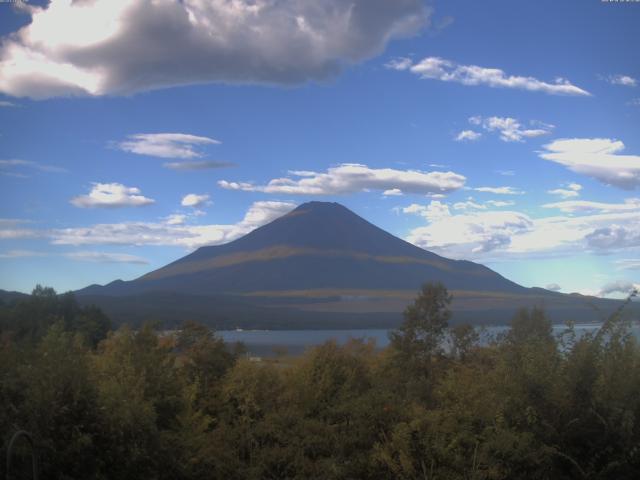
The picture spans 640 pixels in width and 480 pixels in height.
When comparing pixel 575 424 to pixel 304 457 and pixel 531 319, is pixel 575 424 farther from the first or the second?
pixel 531 319

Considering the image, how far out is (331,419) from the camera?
1057 centimetres

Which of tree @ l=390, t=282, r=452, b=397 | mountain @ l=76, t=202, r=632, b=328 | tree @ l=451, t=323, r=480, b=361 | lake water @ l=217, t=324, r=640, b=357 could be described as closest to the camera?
lake water @ l=217, t=324, r=640, b=357

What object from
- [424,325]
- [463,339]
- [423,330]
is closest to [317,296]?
[463,339]

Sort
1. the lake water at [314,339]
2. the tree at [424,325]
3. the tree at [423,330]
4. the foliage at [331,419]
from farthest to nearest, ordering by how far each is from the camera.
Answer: the tree at [424,325], the tree at [423,330], the lake water at [314,339], the foliage at [331,419]

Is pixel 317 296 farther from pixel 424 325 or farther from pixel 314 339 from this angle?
pixel 424 325

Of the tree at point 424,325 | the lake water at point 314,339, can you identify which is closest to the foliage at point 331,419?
the lake water at point 314,339

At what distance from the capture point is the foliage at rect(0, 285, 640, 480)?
7543 millimetres

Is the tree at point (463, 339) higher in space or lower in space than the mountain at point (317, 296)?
lower

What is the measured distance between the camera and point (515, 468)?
853 cm

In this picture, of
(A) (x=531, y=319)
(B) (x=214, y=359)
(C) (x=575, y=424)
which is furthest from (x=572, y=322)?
(A) (x=531, y=319)

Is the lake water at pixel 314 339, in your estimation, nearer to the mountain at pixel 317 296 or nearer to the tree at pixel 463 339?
the tree at pixel 463 339

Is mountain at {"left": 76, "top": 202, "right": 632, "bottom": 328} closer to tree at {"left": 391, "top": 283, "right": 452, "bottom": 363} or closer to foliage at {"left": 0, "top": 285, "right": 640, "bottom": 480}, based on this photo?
tree at {"left": 391, "top": 283, "right": 452, "bottom": 363}

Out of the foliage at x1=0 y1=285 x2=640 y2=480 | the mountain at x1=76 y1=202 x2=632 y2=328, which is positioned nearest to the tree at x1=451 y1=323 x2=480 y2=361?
the foliage at x1=0 y1=285 x2=640 y2=480

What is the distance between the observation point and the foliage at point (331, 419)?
754 centimetres
